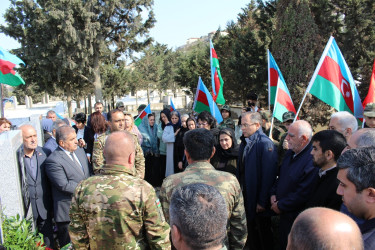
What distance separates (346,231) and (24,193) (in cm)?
341

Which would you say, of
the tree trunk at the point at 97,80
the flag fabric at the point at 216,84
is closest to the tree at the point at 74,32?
the tree trunk at the point at 97,80

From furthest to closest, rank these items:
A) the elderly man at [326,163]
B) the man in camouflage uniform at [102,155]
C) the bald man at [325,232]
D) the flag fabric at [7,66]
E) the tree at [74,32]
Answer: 1. the tree at [74,32]
2. the flag fabric at [7,66]
3. the man in camouflage uniform at [102,155]
4. the elderly man at [326,163]
5. the bald man at [325,232]

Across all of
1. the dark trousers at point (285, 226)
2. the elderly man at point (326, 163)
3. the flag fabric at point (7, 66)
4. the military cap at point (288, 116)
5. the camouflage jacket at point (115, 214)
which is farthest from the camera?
the flag fabric at point (7, 66)

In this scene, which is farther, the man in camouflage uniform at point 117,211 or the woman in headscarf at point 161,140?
the woman in headscarf at point 161,140

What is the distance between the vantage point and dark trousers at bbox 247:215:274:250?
3.66 metres

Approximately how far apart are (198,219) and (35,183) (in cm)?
289

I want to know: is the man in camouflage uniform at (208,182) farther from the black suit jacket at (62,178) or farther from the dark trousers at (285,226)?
the black suit jacket at (62,178)

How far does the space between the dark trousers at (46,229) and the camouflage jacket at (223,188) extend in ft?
6.79

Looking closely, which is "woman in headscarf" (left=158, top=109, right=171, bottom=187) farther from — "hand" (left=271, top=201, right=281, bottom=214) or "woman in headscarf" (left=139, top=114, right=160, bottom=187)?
"hand" (left=271, top=201, right=281, bottom=214)

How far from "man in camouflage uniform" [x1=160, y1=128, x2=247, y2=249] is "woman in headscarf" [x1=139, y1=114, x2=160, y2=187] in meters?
4.12

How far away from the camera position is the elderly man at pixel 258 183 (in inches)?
138

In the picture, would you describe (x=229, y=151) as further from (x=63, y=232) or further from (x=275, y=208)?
(x=63, y=232)

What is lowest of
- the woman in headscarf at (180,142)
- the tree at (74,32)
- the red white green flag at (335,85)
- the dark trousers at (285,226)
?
the dark trousers at (285,226)

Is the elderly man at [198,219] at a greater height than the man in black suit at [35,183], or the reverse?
the elderly man at [198,219]
